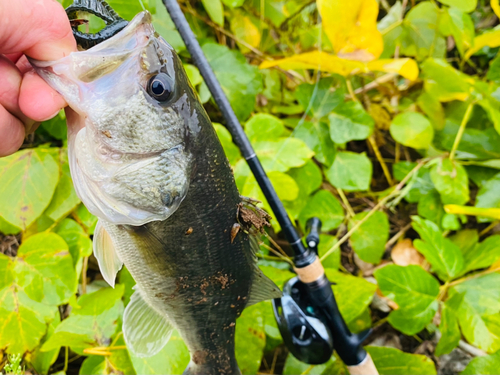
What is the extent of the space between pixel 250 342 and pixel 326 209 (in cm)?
71

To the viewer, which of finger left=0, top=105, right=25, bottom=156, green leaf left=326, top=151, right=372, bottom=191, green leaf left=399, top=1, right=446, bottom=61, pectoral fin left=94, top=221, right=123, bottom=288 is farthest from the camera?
green leaf left=399, top=1, right=446, bottom=61

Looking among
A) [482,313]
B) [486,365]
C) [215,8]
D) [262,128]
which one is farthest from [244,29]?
[486,365]

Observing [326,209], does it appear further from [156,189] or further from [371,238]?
[156,189]

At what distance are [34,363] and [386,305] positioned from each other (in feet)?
5.14

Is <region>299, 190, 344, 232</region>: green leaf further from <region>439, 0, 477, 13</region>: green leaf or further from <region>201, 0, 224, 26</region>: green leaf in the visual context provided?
<region>439, 0, 477, 13</region>: green leaf

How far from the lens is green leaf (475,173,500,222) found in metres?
1.58

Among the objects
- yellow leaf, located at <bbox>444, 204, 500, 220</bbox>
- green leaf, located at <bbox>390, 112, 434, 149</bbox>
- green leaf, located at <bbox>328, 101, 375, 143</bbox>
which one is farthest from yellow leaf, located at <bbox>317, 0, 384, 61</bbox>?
yellow leaf, located at <bbox>444, 204, 500, 220</bbox>

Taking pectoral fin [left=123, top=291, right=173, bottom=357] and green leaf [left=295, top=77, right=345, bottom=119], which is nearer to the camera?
pectoral fin [left=123, top=291, right=173, bottom=357]

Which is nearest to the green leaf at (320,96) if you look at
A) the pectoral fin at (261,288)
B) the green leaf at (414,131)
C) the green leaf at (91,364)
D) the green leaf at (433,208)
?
the green leaf at (414,131)

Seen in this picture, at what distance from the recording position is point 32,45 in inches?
23.0

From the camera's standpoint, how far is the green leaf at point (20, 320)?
3.79 feet

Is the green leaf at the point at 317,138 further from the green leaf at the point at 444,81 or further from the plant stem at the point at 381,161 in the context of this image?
the green leaf at the point at 444,81

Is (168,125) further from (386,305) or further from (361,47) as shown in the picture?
(386,305)

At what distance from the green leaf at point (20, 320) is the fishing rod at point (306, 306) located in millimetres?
843
